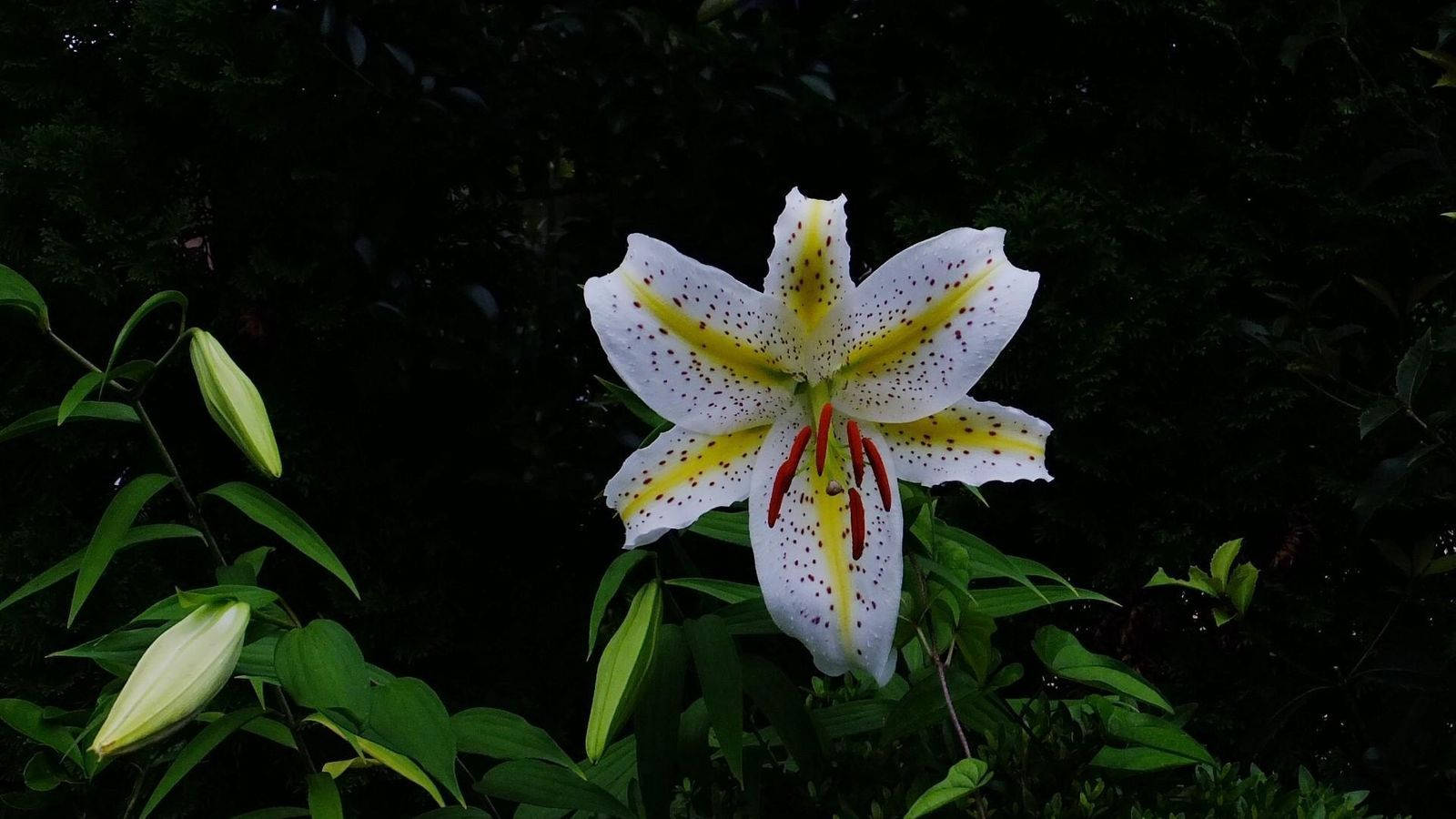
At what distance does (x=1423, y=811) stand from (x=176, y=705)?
116cm

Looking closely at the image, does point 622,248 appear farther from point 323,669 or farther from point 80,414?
point 323,669

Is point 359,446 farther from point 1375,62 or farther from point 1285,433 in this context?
point 1375,62

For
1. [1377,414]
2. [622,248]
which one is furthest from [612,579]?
[622,248]

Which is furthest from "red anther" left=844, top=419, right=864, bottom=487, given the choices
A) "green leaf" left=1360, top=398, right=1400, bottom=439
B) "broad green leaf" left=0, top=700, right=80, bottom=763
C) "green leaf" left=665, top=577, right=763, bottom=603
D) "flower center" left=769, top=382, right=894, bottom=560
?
"green leaf" left=1360, top=398, right=1400, bottom=439

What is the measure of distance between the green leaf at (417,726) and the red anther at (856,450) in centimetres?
25

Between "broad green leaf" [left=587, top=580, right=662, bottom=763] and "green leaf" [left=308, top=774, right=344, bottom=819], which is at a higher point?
"broad green leaf" [left=587, top=580, right=662, bottom=763]

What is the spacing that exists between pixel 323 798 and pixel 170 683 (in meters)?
0.14

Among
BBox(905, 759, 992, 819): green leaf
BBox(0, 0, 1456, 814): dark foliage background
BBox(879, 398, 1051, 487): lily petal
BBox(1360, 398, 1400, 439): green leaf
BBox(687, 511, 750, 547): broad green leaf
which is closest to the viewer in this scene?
BBox(905, 759, 992, 819): green leaf

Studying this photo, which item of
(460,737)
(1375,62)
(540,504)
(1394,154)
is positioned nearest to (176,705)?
(460,737)

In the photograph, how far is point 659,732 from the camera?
0.65 meters

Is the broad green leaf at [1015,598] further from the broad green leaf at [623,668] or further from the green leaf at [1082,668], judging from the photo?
the broad green leaf at [623,668]

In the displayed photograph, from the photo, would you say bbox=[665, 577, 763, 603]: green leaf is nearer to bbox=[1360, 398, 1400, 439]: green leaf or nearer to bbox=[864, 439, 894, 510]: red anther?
bbox=[864, 439, 894, 510]: red anther

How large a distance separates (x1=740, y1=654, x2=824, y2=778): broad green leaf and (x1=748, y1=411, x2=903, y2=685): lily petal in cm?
7

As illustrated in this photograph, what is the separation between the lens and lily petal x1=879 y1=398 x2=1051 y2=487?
0.62 meters
